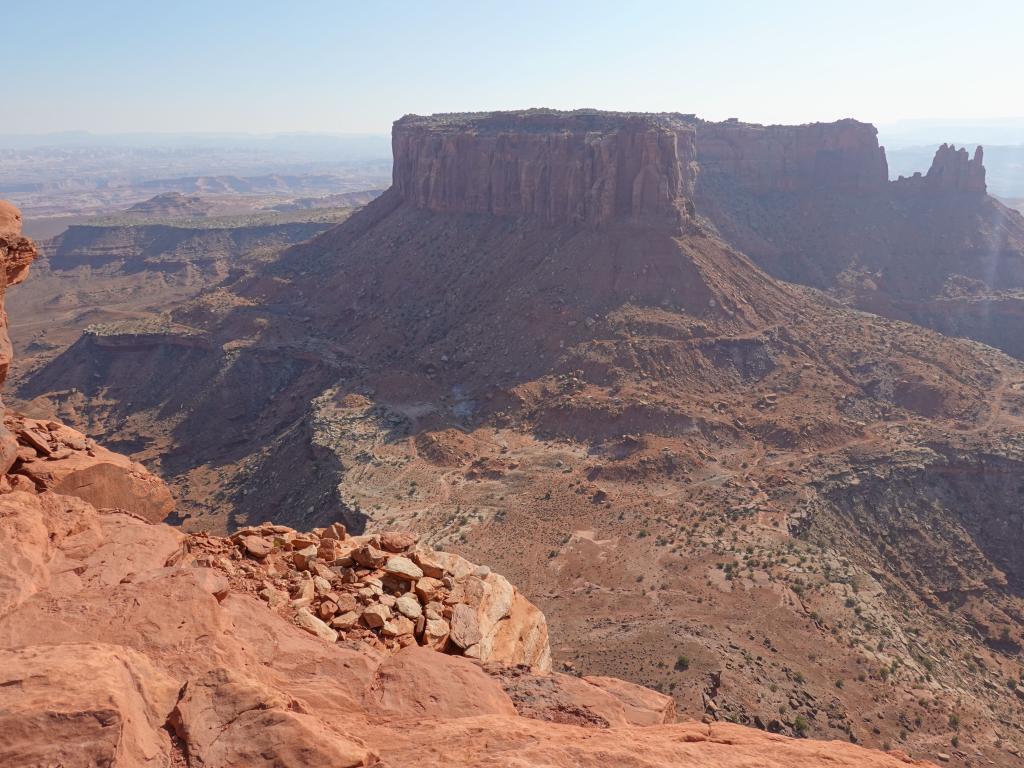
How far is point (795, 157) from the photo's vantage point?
384 ft

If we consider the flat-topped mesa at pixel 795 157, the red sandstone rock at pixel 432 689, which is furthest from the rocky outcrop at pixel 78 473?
the flat-topped mesa at pixel 795 157

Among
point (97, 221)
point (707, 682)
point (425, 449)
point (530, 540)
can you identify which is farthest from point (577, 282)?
point (97, 221)

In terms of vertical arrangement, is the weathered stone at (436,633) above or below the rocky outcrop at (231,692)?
below

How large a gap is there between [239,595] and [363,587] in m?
3.10

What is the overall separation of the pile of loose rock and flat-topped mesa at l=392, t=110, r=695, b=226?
65.4 metres

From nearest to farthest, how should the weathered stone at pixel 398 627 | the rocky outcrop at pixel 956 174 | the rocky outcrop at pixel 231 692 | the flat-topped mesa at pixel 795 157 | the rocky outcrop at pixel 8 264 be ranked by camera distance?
the rocky outcrop at pixel 231 692 < the weathered stone at pixel 398 627 < the rocky outcrop at pixel 8 264 < the rocky outcrop at pixel 956 174 < the flat-topped mesa at pixel 795 157

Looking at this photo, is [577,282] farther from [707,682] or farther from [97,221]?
Result: [97,221]

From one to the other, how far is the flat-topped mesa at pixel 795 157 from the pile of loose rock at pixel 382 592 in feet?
373

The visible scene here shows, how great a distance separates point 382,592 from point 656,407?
47.0 metres

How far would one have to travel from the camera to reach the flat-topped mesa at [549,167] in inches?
3017

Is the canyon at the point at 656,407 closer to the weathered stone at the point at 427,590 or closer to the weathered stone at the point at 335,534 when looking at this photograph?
the weathered stone at the point at 335,534

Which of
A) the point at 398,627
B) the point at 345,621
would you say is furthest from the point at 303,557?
the point at 398,627

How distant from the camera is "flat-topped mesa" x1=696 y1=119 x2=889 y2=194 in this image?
114m

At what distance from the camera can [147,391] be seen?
80625mm
